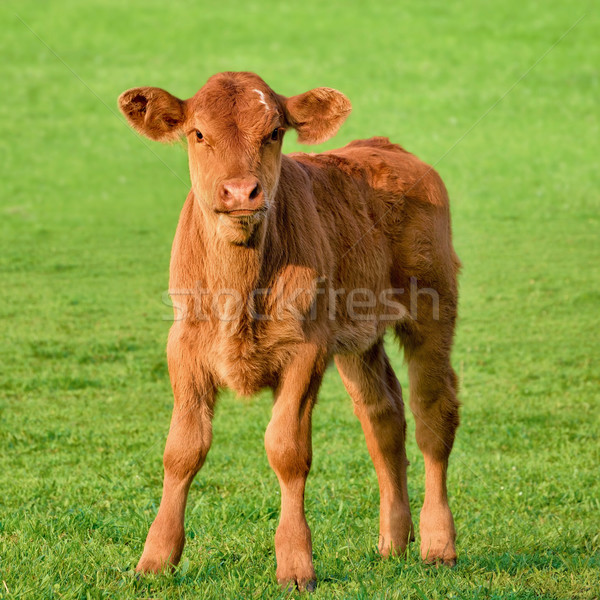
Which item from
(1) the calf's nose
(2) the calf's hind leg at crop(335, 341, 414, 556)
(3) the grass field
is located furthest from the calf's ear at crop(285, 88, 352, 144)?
(3) the grass field

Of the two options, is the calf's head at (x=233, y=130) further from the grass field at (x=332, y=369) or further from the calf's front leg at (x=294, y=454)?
the grass field at (x=332, y=369)

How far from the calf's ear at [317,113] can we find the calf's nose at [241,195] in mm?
879

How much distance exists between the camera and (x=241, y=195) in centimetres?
457

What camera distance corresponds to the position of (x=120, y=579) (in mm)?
4879

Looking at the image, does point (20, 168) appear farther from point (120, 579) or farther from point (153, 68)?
point (120, 579)

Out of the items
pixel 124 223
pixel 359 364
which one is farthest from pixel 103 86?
pixel 359 364

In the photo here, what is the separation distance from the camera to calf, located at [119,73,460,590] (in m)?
4.91

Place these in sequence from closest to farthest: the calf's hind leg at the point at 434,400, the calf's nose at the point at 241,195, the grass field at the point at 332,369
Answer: the calf's nose at the point at 241,195, the grass field at the point at 332,369, the calf's hind leg at the point at 434,400

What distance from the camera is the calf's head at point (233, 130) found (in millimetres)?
4680

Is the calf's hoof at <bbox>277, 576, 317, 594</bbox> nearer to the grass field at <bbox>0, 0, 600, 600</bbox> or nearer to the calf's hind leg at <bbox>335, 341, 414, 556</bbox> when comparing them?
the grass field at <bbox>0, 0, 600, 600</bbox>

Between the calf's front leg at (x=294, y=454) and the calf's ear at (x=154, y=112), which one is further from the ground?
the calf's ear at (x=154, y=112)

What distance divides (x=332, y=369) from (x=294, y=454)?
703cm

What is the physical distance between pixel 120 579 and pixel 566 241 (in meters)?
13.1

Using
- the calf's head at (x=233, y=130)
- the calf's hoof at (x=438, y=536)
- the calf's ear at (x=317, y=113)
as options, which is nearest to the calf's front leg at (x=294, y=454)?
the calf's head at (x=233, y=130)
